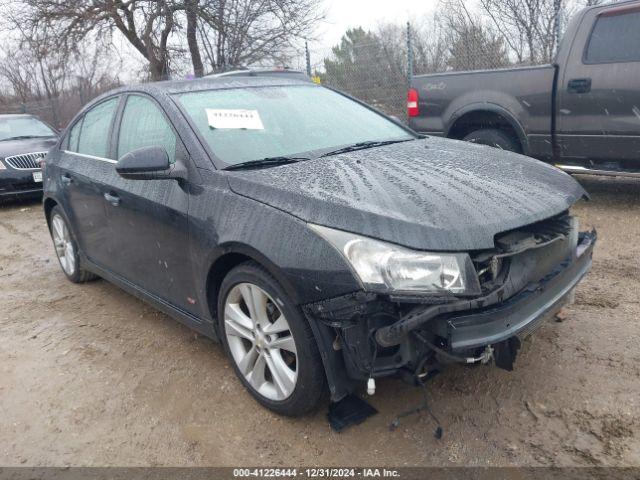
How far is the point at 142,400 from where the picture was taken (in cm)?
292

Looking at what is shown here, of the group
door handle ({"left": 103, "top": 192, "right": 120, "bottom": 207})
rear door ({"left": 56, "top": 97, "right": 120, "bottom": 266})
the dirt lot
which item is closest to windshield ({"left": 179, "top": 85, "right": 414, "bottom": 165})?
door handle ({"left": 103, "top": 192, "right": 120, "bottom": 207})

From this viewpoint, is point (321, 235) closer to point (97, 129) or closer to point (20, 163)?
point (97, 129)

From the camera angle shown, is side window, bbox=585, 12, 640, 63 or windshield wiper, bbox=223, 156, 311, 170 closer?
windshield wiper, bbox=223, 156, 311, 170

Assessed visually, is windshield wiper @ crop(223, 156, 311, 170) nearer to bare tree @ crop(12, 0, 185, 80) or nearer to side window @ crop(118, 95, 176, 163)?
side window @ crop(118, 95, 176, 163)

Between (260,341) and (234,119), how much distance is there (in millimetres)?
1308

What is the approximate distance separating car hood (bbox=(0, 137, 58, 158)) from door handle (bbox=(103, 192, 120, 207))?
18.5 ft

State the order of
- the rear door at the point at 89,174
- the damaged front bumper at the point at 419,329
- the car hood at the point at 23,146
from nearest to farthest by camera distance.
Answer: the damaged front bumper at the point at 419,329, the rear door at the point at 89,174, the car hood at the point at 23,146

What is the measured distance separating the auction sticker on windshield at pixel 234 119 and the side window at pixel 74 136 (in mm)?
1779

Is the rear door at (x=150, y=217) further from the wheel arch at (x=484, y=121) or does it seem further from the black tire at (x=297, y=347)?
the wheel arch at (x=484, y=121)

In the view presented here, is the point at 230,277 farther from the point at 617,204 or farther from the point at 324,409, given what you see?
the point at 617,204

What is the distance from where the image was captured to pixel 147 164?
9.12 ft

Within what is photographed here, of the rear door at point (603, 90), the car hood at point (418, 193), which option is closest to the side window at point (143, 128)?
the car hood at point (418, 193)

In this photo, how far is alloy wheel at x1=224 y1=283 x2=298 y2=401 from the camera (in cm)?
251

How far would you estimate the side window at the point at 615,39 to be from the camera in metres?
5.17
